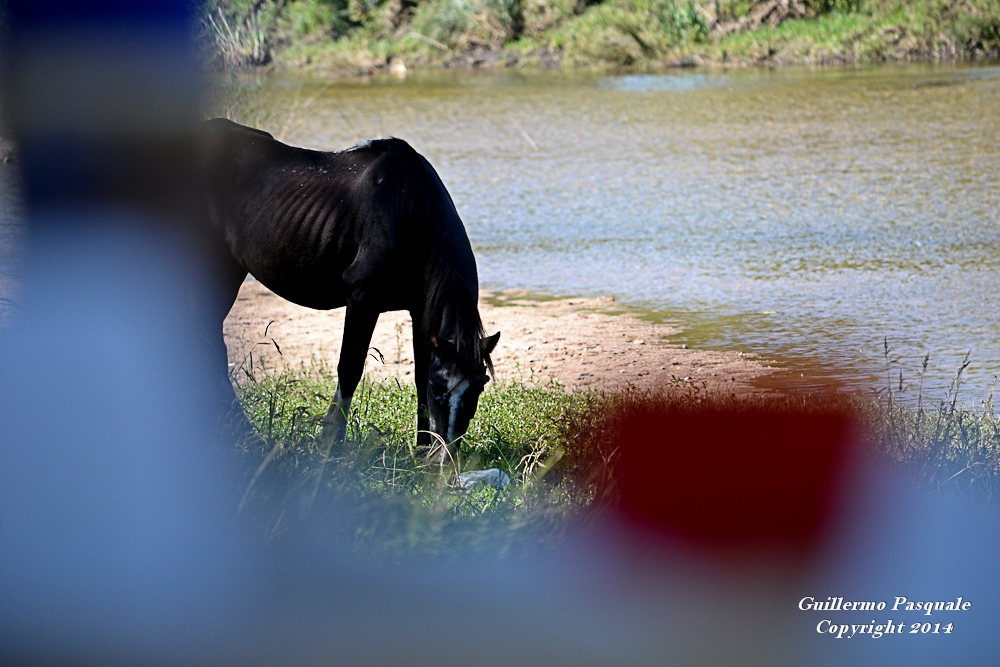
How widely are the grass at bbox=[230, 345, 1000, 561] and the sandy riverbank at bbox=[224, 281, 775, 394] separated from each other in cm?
81

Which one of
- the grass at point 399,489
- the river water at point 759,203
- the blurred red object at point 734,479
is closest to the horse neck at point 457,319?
the grass at point 399,489

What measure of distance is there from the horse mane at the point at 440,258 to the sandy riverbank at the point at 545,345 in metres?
1.60

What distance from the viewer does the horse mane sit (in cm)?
513

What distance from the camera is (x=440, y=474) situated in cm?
471

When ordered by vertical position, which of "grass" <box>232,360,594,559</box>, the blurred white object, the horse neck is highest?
the horse neck

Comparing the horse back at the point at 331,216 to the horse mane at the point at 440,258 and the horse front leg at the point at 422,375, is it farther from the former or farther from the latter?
the horse front leg at the point at 422,375

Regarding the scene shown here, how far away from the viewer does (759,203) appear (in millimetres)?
12750

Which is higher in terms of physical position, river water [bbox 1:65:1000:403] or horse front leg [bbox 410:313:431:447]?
horse front leg [bbox 410:313:431:447]

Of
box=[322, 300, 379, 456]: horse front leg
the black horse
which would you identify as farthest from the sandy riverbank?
box=[322, 300, 379, 456]: horse front leg

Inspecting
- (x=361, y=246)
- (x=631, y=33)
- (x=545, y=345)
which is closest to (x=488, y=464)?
(x=361, y=246)

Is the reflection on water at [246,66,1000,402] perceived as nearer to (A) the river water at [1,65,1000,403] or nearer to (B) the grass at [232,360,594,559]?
(A) the river water at [1,65,1000,403]

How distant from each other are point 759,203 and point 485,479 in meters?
8.31

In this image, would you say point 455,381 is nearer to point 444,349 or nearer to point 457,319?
point 444,349

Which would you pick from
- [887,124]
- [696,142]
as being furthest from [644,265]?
[887,124]
